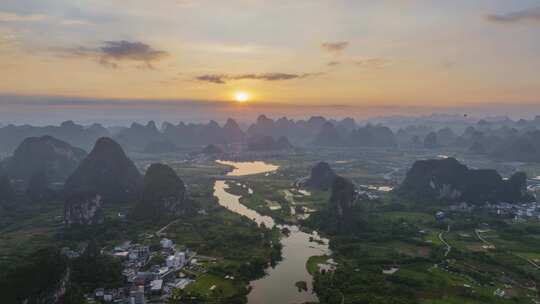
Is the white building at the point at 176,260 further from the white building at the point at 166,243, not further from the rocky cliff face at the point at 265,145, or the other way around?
the rocky cliff face at the point at 265,145

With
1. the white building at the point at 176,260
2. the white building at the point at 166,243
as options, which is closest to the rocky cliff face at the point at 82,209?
the white building at the point at 166,243

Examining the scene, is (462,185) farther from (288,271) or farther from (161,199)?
(161,199)

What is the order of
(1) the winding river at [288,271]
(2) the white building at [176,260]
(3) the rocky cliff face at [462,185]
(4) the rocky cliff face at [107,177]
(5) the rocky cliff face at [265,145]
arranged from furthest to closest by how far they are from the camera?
1. (5) the rocky cliff face at [265,145]
2. (4) the rocky cliff face at [107,177]
3. (3) the rocky cliff face at [462,185]
4. (2) the white building at [176,260]
5. (1) the winding river at [288,271]

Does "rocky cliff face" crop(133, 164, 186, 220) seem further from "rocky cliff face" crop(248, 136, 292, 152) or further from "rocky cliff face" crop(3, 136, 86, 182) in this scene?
"rocky cliff face" crop(248, 136, 292, 152)

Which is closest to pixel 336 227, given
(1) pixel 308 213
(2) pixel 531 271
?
(1) pixel 308 213

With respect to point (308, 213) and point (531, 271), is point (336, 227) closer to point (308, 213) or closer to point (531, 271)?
point (308, 213)

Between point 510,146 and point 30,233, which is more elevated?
point 510,146
